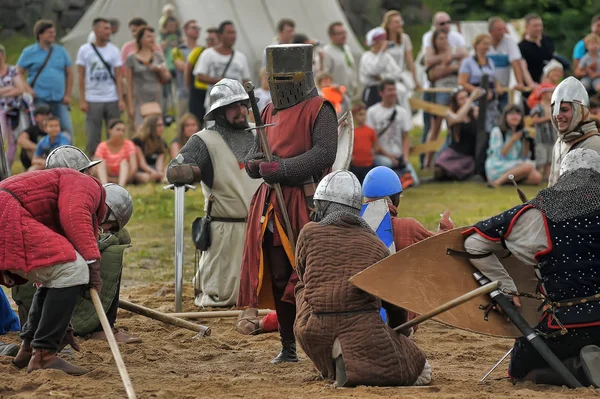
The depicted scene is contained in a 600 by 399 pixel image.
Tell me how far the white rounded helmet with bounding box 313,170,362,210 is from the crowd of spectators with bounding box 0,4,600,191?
23.3 ft

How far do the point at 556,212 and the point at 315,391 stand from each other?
59.0 inches

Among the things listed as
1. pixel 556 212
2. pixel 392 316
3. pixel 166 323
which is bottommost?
A: pixel 166 323

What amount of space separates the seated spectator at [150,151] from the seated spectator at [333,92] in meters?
1.97

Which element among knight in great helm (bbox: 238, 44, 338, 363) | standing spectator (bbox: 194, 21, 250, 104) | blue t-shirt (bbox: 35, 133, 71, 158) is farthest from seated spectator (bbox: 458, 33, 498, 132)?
knight in great helm (bbox: 238, 44, 338, 363)

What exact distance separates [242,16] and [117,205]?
1226cm

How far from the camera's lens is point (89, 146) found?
14812 millimetres

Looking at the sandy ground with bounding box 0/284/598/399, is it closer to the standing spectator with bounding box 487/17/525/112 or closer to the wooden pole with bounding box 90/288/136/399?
the wooden pole with bounding box 90/288/136/399

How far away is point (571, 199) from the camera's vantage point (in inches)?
248

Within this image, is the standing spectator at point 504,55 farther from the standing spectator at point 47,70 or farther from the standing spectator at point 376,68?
the standing spectator at point 47,70

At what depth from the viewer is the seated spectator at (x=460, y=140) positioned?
50.9 ft

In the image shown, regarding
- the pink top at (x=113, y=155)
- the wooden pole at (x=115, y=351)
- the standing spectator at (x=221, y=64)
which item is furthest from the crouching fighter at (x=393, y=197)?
the standing spectator at (x=221, y=64)

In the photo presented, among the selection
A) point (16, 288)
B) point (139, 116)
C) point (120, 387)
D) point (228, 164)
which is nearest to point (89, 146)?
point (139, 116)

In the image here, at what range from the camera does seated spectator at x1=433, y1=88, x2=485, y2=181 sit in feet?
50.9

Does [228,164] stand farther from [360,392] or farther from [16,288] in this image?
[360,392]
